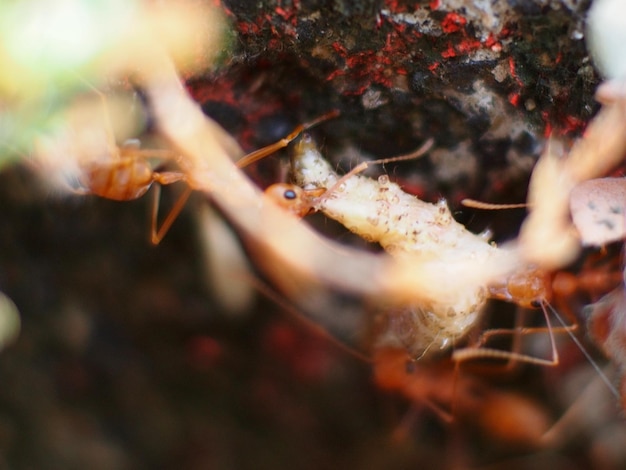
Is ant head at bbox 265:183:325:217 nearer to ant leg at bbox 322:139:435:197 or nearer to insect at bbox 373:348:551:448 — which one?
ant leg at bbox 322:139:435:197

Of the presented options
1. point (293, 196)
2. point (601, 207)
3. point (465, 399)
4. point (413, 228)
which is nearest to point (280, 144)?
point (293, 196)

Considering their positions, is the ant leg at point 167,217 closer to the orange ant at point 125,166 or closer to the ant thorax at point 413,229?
the orange ant at point 125,166

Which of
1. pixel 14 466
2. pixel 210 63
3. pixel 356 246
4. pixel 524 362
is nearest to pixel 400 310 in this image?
pixel 356 246

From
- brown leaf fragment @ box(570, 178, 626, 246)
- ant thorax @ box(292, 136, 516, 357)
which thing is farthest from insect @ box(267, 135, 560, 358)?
brown leaf fragment @ box(570, 178, 626, 246)

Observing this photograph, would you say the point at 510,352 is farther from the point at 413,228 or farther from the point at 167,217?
the point at 167,217

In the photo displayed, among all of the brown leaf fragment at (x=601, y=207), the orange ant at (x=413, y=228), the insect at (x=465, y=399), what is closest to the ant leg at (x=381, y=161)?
the orange ant at (x=413, y=228)
